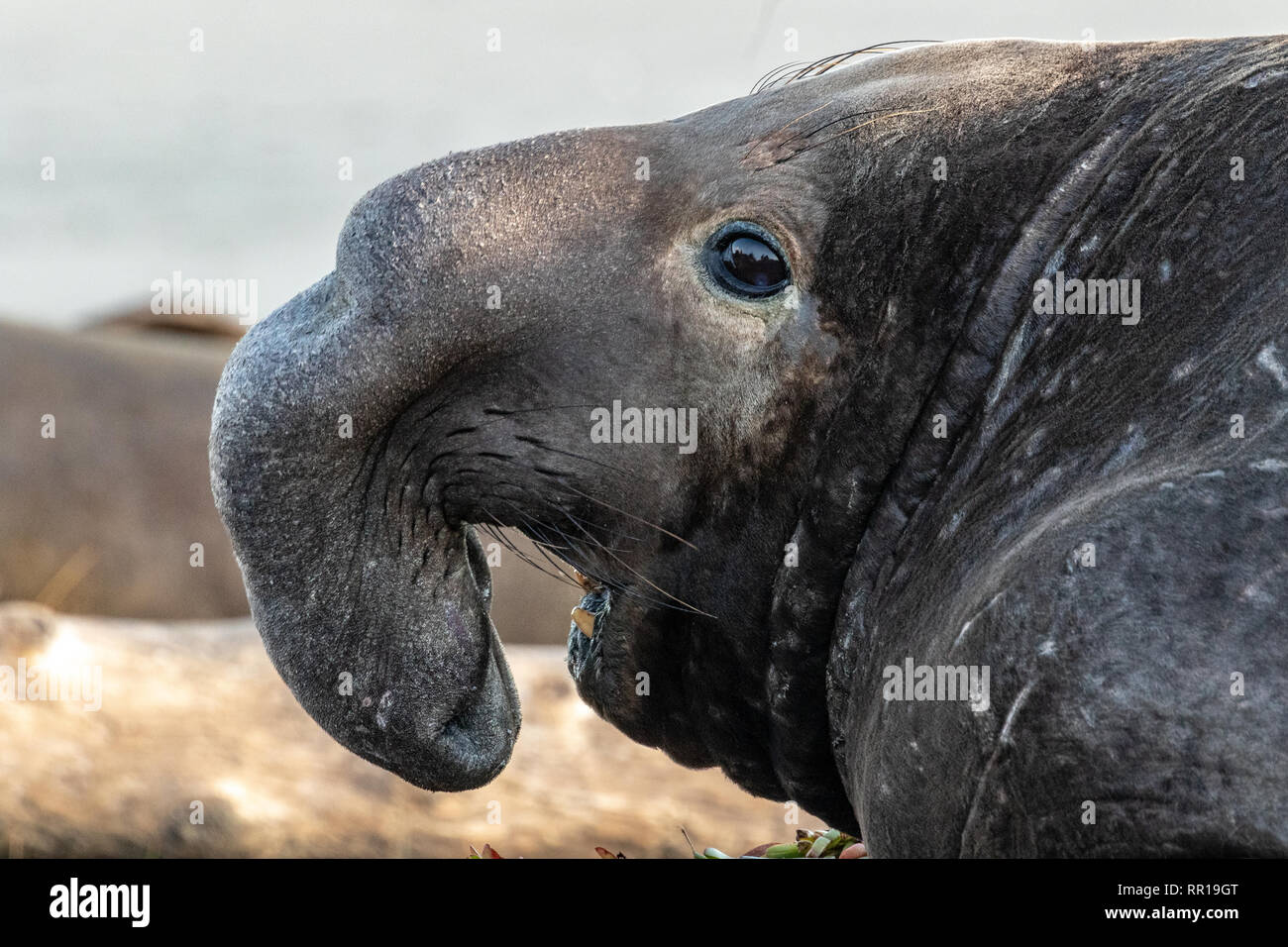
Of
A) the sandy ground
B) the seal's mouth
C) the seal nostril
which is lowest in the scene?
the sandy ground

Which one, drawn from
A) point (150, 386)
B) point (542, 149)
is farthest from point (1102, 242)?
point (150, 386)

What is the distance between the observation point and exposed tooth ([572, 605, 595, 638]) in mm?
3148

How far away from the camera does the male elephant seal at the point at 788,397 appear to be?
224 cm

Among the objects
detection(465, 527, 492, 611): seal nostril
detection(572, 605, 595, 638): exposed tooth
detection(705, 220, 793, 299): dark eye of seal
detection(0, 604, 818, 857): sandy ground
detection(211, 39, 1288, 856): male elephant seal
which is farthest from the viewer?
detection(0, 604, 818, 857): sandy ground

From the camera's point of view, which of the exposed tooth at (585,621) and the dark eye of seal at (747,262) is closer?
the dark eye of seal at (747,262)

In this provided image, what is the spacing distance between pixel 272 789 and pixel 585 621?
8.91ft

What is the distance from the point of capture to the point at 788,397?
2629mm

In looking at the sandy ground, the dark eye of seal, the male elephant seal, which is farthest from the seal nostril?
the sandy ground

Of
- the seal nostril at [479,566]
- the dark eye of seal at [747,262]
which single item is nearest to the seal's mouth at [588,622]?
the seal nostril at [479,566]

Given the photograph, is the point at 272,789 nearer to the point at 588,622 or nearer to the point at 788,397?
the point at 588,622

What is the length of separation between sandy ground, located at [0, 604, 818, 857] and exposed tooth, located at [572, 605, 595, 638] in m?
2.22

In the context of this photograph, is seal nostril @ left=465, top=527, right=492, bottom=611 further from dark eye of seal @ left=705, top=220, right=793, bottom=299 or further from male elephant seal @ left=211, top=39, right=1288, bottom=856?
dark eye of seal @ left=705, top=220, right=793, bottom=299

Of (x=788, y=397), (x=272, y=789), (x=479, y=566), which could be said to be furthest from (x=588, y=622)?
(x=272, y=789)

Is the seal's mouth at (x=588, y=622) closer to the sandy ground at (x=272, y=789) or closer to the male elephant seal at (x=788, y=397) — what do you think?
the male elephant seal at (x=788, y=397)
